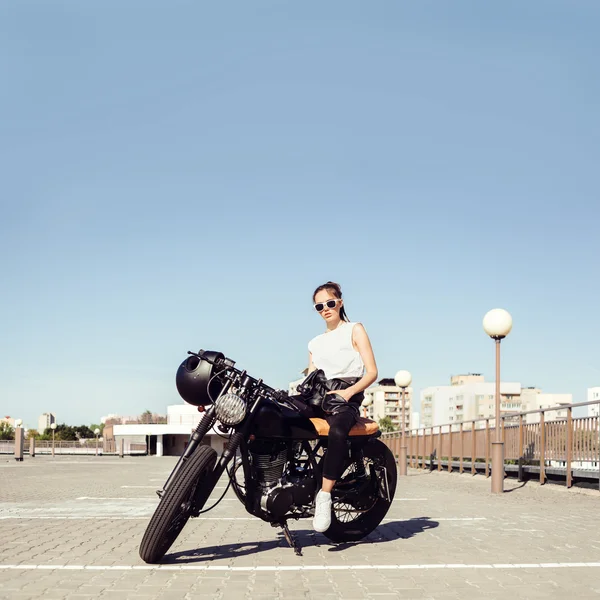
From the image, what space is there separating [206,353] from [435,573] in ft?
6.85

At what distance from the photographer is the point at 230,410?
586 centimetres

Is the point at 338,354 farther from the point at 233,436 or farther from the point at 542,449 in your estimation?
the point at 542,449

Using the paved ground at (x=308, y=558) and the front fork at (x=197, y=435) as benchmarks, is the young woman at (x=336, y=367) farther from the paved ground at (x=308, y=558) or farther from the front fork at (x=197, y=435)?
the front fork at (x=197, y=435)

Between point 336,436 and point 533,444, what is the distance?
10998 mm

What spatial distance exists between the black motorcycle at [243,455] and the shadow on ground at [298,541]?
1.21ft

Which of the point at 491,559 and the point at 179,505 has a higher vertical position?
the point at 179,505

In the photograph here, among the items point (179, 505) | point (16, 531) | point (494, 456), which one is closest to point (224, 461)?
point (179, 505)

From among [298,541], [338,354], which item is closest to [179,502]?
[338,354]

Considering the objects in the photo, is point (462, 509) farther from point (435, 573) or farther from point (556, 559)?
point (435, 573)

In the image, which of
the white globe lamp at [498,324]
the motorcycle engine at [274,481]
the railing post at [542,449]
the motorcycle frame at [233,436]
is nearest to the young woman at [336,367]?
the motorcycle engine at [274,481]

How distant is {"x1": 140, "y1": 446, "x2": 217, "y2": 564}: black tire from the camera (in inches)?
223

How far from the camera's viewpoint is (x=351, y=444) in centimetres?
673

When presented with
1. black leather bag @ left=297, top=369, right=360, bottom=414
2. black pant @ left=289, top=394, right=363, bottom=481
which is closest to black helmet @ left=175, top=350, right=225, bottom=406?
black pant @ left=289, top=394, right=363, bottom=481

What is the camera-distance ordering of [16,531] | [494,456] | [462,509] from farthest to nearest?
[494,456], [462,509], [16,531]
